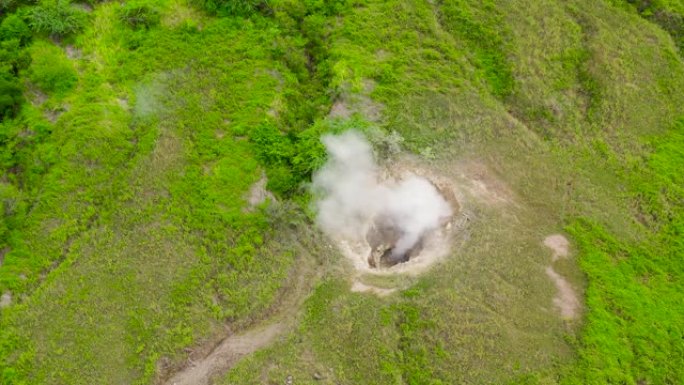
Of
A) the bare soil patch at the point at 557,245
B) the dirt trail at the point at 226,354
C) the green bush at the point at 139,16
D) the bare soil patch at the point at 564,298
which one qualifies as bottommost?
the dirt trail at the point at 226,354

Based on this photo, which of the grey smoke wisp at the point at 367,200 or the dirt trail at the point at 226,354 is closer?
the dirt trail at the point at 226,354

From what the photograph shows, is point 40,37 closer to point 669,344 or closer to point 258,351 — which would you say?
point 258,351

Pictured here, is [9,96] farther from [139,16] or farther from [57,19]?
[139,16]

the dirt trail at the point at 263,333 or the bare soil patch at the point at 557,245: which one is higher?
the bare soil patch at the point at 557,245

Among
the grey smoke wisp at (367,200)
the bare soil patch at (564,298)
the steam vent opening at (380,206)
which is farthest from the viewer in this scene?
the grey smoke wisp at (367,200)

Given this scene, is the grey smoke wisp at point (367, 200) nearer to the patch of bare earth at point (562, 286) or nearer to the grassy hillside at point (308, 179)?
the grassy hillside at point (308, 179)

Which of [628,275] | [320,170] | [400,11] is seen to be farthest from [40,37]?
[628,275]

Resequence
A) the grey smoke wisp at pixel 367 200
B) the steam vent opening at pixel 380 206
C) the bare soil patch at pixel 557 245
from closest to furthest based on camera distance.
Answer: the bare soil patch at pixel 557 245 → the steam vent opening at pixel 380 206 → the grey smoke wisp at pixel 367 200

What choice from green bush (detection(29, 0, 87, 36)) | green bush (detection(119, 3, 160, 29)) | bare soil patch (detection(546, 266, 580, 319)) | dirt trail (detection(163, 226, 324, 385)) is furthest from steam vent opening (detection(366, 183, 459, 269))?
green bush (detection(29, 0, 87, 36))

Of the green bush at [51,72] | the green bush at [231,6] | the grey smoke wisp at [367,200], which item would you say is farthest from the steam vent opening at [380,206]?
the green bush at [51,72]
